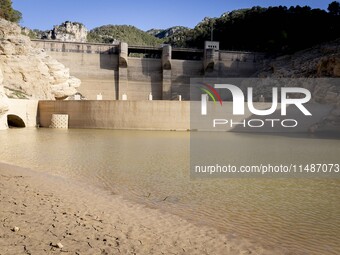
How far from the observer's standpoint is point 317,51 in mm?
41594

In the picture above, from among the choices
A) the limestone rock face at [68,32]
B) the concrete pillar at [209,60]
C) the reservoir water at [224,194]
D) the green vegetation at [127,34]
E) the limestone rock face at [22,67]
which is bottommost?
the reservoir water at [224,194]

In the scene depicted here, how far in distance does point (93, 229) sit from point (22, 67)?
23.4m

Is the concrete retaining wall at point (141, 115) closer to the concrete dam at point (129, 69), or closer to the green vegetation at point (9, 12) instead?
the concrete dam at point (129, 69)

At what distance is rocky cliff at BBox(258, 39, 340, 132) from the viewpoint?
856 inches

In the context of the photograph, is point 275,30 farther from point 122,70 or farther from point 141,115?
point 141,115

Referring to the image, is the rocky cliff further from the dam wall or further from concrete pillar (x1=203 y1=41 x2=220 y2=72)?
concrete pillar (x1=203 y1=41 x2=220 y2=72)

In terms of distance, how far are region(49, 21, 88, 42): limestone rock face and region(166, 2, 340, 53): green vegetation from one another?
85.6 feet

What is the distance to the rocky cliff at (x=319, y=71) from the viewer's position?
21.8 meters

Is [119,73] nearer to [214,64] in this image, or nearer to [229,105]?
[214,64]

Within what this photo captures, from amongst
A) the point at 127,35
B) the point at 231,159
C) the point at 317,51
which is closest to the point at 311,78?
the point at 317,51

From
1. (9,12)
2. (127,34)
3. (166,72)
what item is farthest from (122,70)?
(127,34)

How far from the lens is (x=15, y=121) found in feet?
67.7

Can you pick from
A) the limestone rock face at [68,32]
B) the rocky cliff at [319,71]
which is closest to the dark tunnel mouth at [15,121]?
the rocky cliff at [319,71]

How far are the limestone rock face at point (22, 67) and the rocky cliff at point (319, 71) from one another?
63.6 feet
